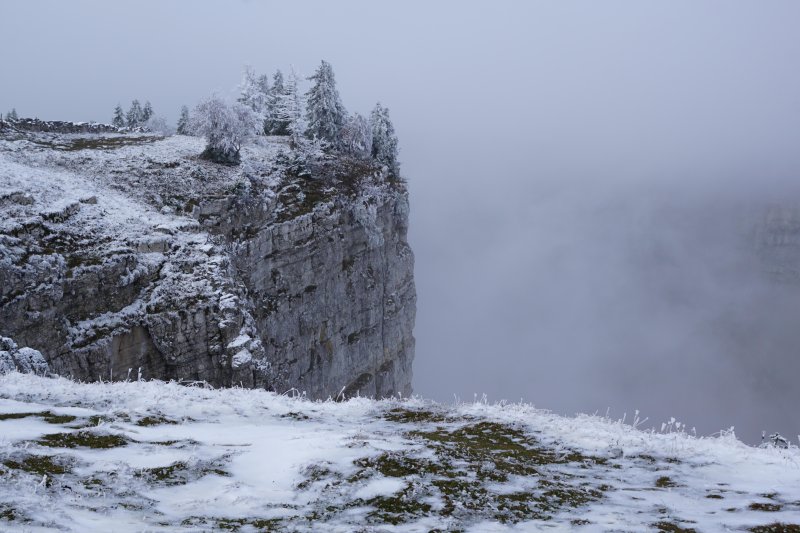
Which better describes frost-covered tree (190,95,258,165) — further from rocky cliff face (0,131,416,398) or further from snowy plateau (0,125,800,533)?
snowy plateau (0,125,800,533)

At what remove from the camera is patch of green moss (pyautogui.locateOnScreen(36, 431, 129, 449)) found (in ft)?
28.9

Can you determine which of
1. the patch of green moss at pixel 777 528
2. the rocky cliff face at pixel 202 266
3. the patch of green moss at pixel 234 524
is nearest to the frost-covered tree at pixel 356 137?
the rocky cliff face at pixel 202 266

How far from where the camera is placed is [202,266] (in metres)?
31.3

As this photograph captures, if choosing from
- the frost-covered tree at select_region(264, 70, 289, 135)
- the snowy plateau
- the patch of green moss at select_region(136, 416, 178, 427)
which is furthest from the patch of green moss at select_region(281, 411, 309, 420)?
the frost-covered tree at select_region(264, 70, 289, 135)

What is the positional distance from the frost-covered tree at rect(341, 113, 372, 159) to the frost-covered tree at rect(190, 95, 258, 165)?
12871 mm

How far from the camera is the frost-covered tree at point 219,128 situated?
46.7 m

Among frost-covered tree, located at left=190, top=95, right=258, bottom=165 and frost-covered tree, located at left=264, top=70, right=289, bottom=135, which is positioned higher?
frost-covered tree, located at left=264, top=70, right=289, bottom=135

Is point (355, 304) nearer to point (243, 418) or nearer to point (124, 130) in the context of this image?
point (124, 130)

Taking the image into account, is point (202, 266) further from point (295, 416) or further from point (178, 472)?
point (178, 472)

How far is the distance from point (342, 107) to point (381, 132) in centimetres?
477

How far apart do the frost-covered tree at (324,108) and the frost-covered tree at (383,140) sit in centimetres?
322

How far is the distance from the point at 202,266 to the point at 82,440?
23.1 m

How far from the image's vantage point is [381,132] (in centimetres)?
6059

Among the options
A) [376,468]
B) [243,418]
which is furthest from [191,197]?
[376,468]
